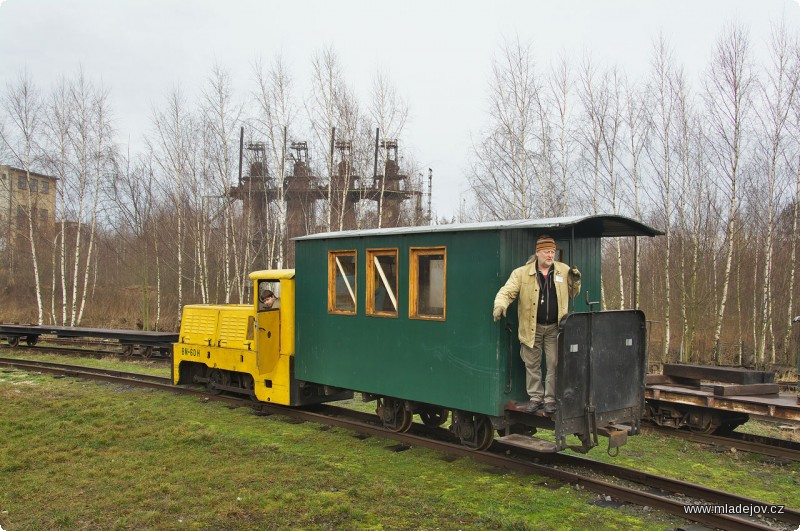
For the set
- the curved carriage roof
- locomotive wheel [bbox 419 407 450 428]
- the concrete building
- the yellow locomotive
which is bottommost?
locomotive wheel [bbox 419 407 450 428]

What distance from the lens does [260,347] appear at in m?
9.93

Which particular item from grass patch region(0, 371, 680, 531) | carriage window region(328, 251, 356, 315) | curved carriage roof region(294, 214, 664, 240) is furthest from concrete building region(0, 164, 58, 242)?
curved carriage roof region(294, 214, 664, 240)

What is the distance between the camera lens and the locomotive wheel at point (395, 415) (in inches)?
334

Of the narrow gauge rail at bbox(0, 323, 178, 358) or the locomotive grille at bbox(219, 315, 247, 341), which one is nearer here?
the locomotive grille at bbox(219, 315, 247, 341)

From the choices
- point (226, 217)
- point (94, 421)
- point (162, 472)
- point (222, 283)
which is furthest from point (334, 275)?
point (222, 283)

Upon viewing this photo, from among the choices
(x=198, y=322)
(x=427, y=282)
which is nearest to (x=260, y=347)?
(x=198, y=322)

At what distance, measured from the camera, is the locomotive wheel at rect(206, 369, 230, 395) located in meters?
11.3

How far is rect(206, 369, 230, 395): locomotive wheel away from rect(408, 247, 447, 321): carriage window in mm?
5084

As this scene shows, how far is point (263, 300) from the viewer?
10156 mm

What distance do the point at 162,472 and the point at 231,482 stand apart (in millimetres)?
905

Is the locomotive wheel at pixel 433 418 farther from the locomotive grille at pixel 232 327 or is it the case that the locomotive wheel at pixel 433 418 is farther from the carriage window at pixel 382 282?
the locomotive grille at pixel 232 327

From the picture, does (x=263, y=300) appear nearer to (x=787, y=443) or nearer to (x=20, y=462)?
(x=20, y=462)

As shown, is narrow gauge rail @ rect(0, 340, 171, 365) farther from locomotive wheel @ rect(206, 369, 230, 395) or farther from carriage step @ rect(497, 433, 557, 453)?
carriage step @ rect(497, 433, 557, 453)

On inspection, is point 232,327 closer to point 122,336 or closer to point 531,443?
point 531,443
